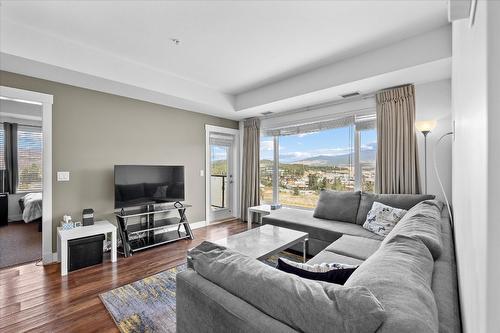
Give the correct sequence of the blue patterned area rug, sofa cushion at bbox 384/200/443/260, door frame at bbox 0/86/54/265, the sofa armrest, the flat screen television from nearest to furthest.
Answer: the sofa armrest
sofa cushion at bbox 384/200/443/260
the blue patterned area rug
door frame at bbox 0/86/54/265
the flat screen television

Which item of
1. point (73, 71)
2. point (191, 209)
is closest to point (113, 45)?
point (73, 71)

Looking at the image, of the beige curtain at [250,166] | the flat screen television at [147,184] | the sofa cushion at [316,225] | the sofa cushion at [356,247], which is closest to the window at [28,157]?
the flat screen television at [147,184]

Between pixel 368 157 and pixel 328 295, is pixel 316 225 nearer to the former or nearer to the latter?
pixel 368 157

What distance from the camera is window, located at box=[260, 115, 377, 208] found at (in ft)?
12.7

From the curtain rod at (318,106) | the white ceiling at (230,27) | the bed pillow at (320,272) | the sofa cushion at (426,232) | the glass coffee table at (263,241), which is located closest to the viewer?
the bed pillow at (320,272)

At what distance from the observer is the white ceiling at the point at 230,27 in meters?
2.20

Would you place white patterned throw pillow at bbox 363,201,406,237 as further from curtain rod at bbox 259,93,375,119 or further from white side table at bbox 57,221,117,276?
white side table at bbox 57,221,117,276

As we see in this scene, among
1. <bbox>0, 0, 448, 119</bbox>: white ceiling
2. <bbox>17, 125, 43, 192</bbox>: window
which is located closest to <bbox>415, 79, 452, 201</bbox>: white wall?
<bbox>0, 0, 448, 119</bbox>: white ceiling

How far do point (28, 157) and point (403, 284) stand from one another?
23.4 feet

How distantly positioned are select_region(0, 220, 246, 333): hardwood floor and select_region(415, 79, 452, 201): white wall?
3577 mm

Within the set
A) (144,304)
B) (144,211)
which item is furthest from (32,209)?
(144,304)

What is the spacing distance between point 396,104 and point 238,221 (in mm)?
3768

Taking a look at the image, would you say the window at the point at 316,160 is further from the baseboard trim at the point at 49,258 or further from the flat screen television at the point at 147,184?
the baseboard trim at the point at 49,258

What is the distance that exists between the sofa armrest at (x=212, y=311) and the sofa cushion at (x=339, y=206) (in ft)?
9.01
